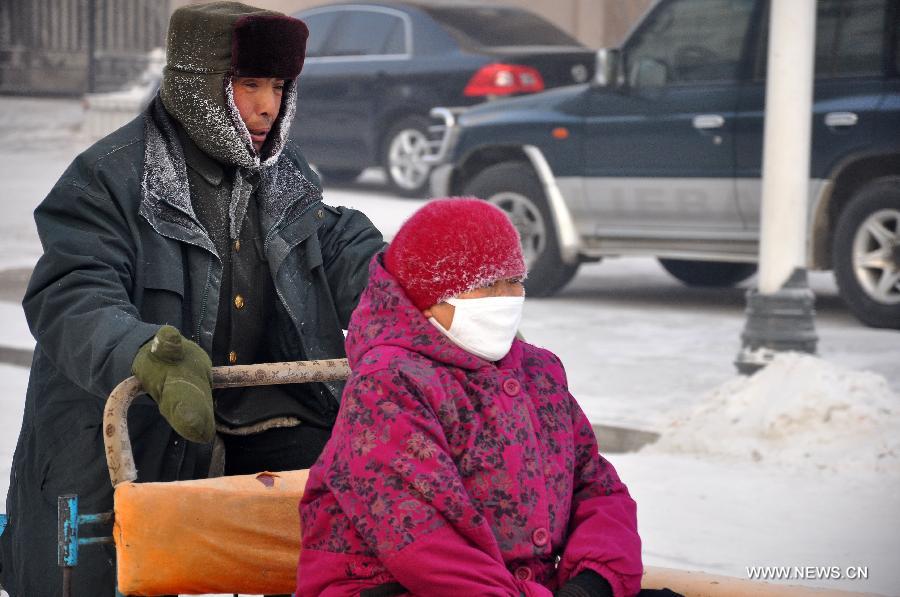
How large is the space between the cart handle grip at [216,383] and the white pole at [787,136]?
5580mm

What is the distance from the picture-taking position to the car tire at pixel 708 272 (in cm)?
Answer: 1255

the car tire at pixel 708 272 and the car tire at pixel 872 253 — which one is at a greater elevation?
the car tire at pixel 872 253

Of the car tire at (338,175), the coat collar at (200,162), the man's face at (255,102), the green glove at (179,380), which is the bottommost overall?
the car tire at (338,175)

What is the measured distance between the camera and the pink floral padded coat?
258 cm

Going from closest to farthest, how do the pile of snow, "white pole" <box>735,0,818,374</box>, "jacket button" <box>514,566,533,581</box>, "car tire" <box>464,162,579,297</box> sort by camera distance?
"jacket button" <box>514,566,533,581</box>
the pile of snow
"white pole" <box>735,0,818,374</box>
"car tire" <box>464,162,579,297</box>

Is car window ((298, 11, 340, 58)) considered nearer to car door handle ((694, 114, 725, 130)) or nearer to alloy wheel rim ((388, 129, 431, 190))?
alloy wheel rim ((388, 129, 431, 190))

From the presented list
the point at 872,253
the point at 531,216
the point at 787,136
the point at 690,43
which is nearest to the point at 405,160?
the point at 531,216

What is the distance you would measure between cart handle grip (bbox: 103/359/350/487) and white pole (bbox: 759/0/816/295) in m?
5.58

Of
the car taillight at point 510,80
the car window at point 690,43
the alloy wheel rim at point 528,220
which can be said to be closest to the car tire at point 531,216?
the alloy wheel rim at point 528,220

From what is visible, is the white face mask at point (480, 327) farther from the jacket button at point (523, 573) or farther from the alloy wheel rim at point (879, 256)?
the alloy wheel rim at point (879, 256)

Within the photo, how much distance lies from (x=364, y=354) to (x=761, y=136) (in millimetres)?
8011

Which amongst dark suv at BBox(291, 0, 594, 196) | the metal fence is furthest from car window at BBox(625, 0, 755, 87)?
the metal fence

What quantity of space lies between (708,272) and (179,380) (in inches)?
399

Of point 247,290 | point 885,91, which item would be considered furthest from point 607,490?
point 885,91
